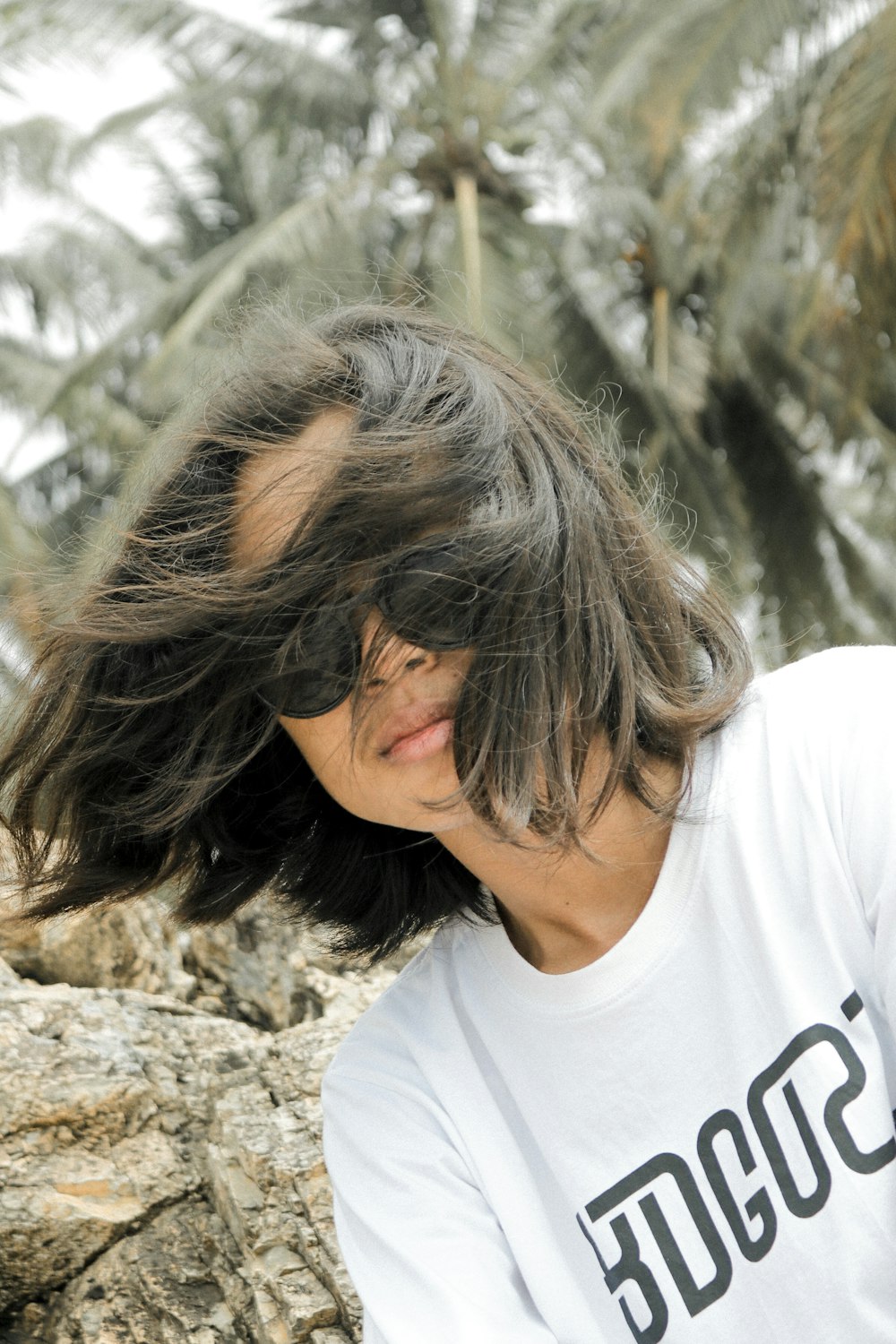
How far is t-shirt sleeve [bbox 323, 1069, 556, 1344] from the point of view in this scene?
1.35 meters

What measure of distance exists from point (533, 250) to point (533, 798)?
13.2 metres

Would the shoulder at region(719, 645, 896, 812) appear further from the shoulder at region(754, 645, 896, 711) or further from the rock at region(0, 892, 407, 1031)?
the rock at region(0, 892, 407, 1031)

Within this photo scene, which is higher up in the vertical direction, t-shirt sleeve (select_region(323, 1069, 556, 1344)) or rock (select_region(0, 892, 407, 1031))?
t-shirt sleeve (select_region(323, 1069, 556, 1344))

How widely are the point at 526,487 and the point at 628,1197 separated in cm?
71

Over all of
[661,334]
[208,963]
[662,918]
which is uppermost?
[662,918]

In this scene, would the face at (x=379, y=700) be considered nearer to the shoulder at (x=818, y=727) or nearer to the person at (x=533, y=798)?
the person at (x=533, y=798)

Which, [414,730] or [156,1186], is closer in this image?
[414,730]

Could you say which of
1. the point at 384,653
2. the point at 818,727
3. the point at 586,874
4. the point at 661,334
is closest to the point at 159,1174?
the point at 586,874

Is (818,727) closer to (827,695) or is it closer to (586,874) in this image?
(827,695)

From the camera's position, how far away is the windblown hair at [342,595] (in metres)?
1.22

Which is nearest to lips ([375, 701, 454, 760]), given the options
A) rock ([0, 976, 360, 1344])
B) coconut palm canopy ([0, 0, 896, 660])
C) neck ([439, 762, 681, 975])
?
neck ([439, 762, 681, 975])

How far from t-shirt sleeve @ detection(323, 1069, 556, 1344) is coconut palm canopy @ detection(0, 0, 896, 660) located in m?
10.5

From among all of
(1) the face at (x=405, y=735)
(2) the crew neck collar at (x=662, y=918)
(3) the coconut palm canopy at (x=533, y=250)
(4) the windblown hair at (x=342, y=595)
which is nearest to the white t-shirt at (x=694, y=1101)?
(2) the crew neck collar at (x=662, y=918)

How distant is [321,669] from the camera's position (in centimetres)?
124
